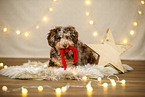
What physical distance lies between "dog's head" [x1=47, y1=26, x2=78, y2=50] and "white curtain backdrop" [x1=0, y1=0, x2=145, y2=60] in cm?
125

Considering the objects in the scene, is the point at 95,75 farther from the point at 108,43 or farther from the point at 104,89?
the point at 108,43

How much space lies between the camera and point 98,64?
74.2 inches

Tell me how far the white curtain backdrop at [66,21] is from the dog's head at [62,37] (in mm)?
1250

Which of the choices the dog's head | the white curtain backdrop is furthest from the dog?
the white curtain backdrop

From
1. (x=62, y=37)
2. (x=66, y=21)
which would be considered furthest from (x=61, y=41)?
(x=66, y=21)

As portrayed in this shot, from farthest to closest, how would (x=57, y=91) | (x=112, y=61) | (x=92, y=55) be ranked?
(x=92, y=55), (x=112, y=61), (x=57, y=91)

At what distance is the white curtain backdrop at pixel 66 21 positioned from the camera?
2.97m

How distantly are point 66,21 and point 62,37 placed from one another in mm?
1327

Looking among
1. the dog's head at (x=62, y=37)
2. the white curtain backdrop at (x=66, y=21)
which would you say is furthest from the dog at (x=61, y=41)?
the white curtain backdrop at (x=66, y=21)

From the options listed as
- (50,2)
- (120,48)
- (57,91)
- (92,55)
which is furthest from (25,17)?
(57,91)

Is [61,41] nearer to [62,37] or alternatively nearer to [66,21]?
[62,37]

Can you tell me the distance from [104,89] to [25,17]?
212 cm

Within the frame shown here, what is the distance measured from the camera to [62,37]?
1.71 meters

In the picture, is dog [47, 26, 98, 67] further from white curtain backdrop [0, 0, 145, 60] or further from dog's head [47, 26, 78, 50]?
white curtain backdrop [0, 0, 145, 60]
